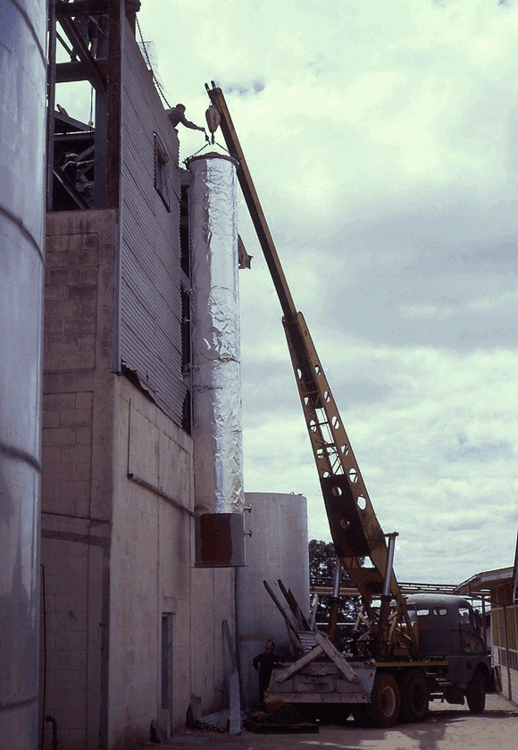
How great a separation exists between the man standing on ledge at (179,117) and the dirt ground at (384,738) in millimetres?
13200

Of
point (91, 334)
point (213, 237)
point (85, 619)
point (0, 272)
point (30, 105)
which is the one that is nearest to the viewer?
point (0, 272)

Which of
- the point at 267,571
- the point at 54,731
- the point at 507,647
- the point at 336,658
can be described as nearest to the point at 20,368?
the point at 54,731

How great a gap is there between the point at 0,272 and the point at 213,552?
35.6 feet

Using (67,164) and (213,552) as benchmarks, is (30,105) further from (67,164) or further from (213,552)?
(67,164)

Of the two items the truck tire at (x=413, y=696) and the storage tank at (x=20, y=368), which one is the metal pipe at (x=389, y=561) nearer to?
the truck tire at (x=413, y=696)

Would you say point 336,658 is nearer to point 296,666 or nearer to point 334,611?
point 296,666

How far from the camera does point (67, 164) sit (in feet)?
67.5

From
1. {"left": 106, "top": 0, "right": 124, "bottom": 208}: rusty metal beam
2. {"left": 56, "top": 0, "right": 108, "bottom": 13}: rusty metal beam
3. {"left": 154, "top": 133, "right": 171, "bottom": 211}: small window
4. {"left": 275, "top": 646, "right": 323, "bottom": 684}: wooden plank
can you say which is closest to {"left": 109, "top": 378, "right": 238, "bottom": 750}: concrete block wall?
{"left": 275, "top": 646, "right": 323, "bottom": 684}: wooden plank

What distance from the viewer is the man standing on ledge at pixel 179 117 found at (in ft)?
66.1

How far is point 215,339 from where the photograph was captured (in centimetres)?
1755

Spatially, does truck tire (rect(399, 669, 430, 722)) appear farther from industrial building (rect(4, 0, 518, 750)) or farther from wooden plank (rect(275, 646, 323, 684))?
industrial building (rect(4, 0, 518, 750))

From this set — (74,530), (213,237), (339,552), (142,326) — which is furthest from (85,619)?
(339,552)

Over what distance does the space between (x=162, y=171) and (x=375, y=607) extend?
38.5 ft

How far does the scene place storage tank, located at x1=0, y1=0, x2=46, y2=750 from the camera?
20.1ft
